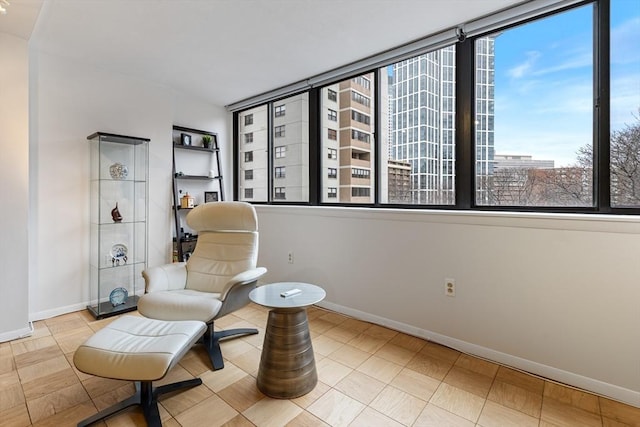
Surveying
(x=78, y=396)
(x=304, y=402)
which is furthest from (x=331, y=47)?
(x=78, y=396)

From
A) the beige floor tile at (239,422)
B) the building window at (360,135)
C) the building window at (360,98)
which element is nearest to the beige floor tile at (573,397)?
the beige floor tile at (239,422)

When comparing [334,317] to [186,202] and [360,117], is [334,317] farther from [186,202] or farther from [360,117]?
[186,202]

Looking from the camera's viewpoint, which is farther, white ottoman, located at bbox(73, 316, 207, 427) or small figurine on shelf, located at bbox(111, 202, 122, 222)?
small figurine on shelf, located at bbox(111, 202, 122, 222)

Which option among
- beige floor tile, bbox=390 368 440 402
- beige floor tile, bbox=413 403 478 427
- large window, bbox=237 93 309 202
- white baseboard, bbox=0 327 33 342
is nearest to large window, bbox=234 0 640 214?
large window, bbox=237 93 309 202

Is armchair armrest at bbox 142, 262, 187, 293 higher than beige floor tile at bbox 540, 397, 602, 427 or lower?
higher

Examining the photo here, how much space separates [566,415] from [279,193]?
10.4 ft

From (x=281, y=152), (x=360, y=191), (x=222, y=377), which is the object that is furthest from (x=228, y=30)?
(x=222, y=377)

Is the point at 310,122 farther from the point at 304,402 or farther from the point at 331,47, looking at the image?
the point at 304,402

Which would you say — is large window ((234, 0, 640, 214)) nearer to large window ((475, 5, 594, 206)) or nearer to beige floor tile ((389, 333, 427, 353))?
large window ((475, 5, 594, 206))

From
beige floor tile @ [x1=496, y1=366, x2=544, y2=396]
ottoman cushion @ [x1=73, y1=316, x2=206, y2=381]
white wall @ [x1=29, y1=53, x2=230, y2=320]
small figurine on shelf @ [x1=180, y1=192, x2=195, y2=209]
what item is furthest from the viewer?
small figurine on shelf @ [x1=180, y1=192, x2=195, y2=209]

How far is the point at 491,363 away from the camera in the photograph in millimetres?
2111

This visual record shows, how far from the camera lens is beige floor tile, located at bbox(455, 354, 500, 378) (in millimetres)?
2010

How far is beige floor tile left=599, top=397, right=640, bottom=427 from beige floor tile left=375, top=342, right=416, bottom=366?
102 cm

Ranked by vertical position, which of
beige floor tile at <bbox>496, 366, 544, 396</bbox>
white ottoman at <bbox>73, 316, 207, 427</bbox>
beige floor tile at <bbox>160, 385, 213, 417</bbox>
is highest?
white ottoman at <bbox>73, 316, 207, 427</bbox>
